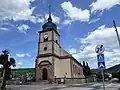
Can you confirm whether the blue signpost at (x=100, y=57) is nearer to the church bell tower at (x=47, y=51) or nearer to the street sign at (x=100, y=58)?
the street sign at (x=100, y=58)

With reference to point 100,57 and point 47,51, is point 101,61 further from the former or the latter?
point 47,51

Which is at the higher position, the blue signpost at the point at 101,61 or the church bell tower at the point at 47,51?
the church bell tower at the point at 47,51

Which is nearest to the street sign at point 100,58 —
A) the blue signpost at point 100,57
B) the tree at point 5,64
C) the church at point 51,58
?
the blue signpost at point 100,57

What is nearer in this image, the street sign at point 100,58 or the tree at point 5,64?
the street sign at point 100,58

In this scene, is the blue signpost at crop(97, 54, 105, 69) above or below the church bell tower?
below

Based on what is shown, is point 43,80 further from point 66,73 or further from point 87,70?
point 87,70

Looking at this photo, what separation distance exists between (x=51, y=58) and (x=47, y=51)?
2831 millimetres

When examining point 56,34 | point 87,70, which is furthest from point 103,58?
point 87,70

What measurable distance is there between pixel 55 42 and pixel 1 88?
2983cm

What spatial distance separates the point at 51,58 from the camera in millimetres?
45375

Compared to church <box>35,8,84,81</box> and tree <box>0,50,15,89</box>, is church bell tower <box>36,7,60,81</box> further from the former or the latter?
tree <box>0,50,15,89</box>

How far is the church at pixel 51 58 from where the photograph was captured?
149ft

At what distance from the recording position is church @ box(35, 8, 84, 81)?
4534 centimetres

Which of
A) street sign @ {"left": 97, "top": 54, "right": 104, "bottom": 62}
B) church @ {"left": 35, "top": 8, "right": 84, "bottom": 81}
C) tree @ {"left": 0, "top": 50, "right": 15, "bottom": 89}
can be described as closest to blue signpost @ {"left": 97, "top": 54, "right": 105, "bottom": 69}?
street sign @ {"left": 97, "top": 54, "right": 104, "bottom": 62}
